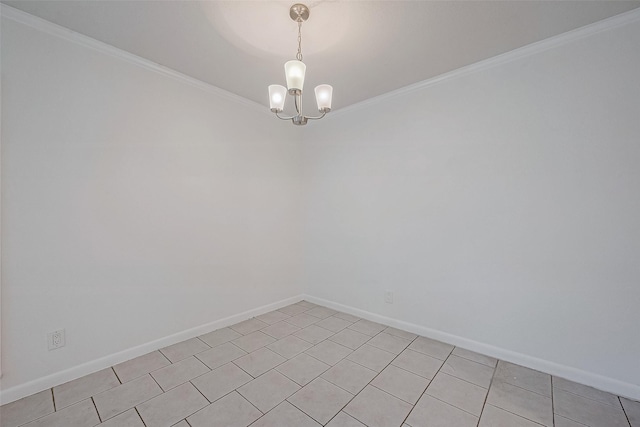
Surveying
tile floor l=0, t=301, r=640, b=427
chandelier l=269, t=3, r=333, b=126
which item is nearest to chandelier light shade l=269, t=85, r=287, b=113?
chandelier l=269, t=3, r=333, b=126

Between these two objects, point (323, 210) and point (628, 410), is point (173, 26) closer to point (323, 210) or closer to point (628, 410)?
point (323, 210)

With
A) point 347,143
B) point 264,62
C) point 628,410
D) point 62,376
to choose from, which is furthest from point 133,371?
point 628,410

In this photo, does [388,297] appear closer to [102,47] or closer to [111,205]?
[111,205]

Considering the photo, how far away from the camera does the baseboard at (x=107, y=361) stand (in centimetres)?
169

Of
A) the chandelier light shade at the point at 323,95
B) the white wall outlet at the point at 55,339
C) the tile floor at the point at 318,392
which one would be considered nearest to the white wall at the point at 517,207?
the tile floor at the point at 318,392

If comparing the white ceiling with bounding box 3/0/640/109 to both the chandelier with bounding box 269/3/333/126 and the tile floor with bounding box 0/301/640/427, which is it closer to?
the chandelier with bounding box 269/3/333/126

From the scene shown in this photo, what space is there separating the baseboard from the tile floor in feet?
0.16

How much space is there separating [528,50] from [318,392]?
9.56 ft

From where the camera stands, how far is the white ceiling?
1659 millimetres

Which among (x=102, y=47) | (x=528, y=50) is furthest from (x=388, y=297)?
(x=102, y=47)

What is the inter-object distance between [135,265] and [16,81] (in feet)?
4.64

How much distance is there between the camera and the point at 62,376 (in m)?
1.85

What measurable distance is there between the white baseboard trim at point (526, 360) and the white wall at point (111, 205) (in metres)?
1.67

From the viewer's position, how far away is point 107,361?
2.04 metres
